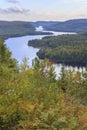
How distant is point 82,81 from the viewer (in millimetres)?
106938

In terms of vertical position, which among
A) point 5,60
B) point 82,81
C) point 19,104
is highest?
point 19,104

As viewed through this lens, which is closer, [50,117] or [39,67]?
[50,117]

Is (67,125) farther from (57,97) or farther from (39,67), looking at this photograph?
(39,67)

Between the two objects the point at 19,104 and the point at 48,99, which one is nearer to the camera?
the point at 19,104

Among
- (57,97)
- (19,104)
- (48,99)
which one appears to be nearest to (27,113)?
(19,104)

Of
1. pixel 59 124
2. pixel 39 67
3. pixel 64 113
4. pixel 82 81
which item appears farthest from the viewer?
pixel 82 81

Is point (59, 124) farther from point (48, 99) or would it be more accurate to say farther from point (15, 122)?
point (48, 99)

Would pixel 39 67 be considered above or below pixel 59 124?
below

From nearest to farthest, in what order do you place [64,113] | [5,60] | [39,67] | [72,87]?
[64,113] < [5,60] < [72,87] < [39,67]

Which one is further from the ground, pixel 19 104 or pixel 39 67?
pixel 19 104

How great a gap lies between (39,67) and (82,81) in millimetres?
16434

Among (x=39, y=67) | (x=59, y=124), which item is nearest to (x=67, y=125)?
(x=59, y=124)

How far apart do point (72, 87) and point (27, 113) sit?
58.0 metres

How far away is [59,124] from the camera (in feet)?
95.3
